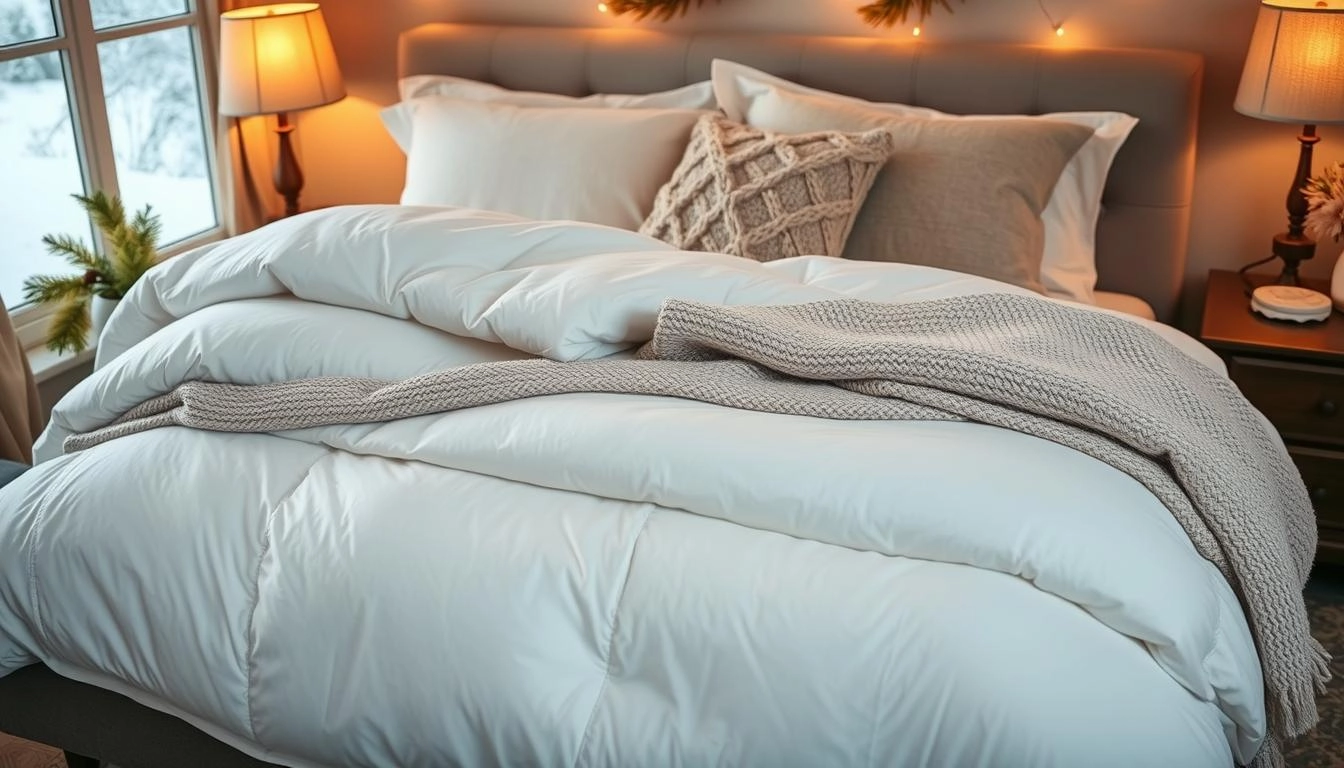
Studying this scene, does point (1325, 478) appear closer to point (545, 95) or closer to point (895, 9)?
point (895, 9)

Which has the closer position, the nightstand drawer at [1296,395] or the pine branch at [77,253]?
the nightstand drawer at [1296,395]

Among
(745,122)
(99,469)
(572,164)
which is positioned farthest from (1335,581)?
(99,469)

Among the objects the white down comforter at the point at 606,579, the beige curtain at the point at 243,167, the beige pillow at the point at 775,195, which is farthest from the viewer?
the beige curtain at the point at 243,167

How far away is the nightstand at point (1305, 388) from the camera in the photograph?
8.18 ft

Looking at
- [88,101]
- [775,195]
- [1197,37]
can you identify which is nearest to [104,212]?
[88,101]

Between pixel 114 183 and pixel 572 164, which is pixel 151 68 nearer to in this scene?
pixel 114 183

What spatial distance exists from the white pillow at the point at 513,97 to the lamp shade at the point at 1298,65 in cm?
119

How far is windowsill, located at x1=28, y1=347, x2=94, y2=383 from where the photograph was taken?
2896mm

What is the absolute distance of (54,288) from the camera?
2820mm

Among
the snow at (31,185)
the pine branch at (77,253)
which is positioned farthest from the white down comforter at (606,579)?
the snow at (31,185)

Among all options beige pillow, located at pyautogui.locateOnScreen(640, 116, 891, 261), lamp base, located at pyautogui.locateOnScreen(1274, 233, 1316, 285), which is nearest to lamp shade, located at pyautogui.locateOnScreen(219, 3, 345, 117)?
beige pillow, located at pyautogui.locateOnScreen(640, 116, 891, 261)

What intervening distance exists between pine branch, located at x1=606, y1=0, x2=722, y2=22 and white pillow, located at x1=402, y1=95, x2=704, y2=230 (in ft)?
1.35

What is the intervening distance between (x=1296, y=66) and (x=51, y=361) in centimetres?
273

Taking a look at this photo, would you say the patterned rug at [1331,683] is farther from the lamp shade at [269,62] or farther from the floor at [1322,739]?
the lamp shade at [269,62]
